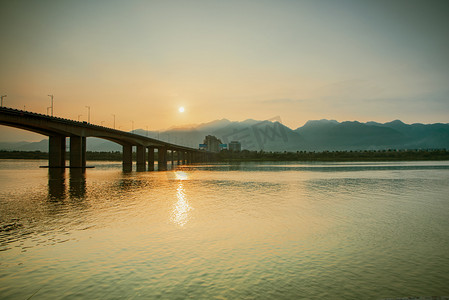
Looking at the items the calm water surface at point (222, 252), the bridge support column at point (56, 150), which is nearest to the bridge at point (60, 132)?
the bridge support column at point (56, 150)

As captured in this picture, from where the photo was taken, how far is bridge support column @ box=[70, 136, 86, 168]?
71.6 m

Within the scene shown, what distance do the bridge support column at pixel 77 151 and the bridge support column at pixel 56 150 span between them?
2.30 meters

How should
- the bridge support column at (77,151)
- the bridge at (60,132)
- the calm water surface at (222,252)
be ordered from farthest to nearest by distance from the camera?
the bridge support column at (77,151) → the bridge at (60,132) → the calm water surface at (222,252)

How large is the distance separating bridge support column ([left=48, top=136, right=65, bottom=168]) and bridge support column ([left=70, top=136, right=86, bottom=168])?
230 centimetres

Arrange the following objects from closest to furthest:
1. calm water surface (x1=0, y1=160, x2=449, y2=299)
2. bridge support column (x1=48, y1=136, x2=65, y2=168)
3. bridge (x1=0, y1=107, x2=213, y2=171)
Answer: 1. calm water surface (x1=0, y1=160, x2=449, y2=299)
2. bridge (x1=0, y1=107, x2=213, y2=171)
3. bridge support column (x1=48, y1=136, x2=65, y2=168)

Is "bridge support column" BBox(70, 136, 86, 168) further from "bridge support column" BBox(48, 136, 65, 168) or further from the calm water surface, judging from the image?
the calm water surface

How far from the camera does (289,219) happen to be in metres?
16.6

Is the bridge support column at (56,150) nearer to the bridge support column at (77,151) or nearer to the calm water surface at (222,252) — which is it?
the bridge support column at (77,151)

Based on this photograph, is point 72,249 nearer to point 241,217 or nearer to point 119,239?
point 119,239

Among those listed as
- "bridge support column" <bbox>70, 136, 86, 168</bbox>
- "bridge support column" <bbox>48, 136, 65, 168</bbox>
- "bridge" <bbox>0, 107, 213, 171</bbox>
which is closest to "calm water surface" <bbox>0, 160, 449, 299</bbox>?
"bridge" <bbox>0, 107, 213, 171</bbox>

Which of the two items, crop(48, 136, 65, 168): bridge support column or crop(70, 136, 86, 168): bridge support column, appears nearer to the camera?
crop(48, 136, 65, 168): bridge support column

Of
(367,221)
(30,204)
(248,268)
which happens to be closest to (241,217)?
(367,221)

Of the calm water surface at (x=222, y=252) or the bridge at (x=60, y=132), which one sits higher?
the bridge at (x=60, y=132)

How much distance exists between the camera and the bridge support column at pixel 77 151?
71625 mm
